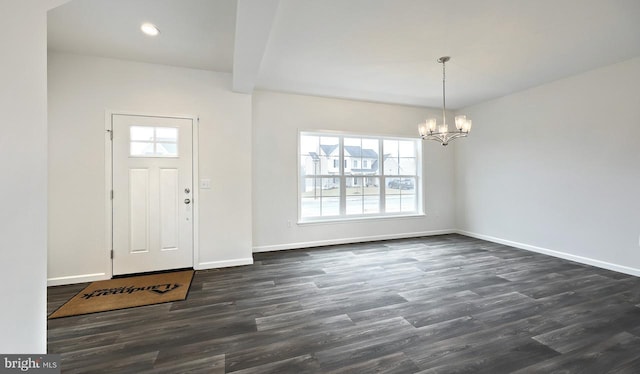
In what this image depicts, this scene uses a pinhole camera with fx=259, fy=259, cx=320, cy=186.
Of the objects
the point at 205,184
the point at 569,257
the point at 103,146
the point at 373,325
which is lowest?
the point at 373,325

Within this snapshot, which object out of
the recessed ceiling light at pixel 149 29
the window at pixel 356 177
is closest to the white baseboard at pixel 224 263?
the window at pixel 356 177

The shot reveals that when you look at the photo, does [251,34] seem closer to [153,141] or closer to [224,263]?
[153,141]

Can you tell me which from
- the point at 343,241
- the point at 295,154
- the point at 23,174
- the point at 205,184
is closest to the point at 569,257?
the point at 343,241

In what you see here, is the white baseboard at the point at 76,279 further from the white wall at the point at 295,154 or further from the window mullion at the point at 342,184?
the window mullion at the point at 342,184

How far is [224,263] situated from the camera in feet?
12.0

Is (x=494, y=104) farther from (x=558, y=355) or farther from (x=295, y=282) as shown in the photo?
(x=295, y=282)

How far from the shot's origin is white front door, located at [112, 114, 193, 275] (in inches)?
128

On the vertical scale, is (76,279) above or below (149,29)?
below

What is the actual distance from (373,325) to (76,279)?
3455mm

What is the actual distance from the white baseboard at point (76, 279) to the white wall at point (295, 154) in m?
1.98

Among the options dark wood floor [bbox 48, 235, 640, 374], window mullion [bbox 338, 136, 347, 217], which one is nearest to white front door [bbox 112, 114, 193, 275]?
dark wood floor [bbox 48, 235, 640, 374]

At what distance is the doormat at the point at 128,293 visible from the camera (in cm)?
249

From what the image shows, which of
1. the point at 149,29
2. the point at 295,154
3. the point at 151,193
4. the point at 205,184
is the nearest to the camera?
the point at 149,29

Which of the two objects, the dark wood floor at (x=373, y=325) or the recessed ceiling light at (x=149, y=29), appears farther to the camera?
the recessed ceiling light at (x=149, y=29)
